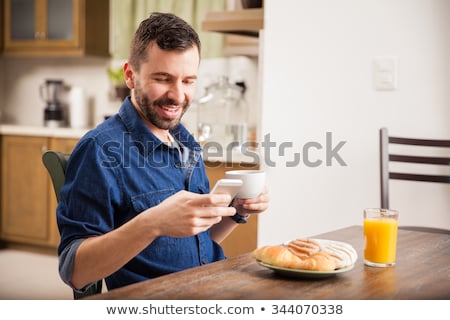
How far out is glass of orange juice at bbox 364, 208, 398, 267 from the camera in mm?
1268

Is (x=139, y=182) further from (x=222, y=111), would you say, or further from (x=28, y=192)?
(x=28, y=192)

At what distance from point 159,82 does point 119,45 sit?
127 inches

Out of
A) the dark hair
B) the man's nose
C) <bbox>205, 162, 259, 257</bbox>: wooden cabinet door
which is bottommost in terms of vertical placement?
<bbox>205, 162, 259, 257</bbox>: wooden cabinet door

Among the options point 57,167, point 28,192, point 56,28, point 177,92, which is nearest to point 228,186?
point 177,92

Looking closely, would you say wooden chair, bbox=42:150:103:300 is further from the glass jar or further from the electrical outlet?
the glass jar

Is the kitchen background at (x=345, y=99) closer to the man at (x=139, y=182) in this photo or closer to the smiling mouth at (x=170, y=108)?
the man at (x=139, y=182)

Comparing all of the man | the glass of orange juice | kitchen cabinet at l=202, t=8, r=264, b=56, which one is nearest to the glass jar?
kitchen cabinet at l=202, t=8, r=264, b=56

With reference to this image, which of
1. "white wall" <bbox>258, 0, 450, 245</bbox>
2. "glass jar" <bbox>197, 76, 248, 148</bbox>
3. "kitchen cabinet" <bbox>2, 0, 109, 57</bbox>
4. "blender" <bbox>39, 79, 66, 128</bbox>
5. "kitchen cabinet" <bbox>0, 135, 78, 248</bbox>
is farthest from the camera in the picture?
"blender" <bbox>39, 79, 66, 128</bbox>

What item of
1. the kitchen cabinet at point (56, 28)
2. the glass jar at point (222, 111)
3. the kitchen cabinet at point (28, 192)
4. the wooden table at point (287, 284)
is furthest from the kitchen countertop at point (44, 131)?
the wooden table at point (287, 284)

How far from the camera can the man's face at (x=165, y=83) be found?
55.5 inches

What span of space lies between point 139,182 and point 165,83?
0.22 meters

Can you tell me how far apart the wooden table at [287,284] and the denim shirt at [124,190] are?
20 cm

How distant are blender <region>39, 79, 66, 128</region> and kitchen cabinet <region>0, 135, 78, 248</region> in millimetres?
302
